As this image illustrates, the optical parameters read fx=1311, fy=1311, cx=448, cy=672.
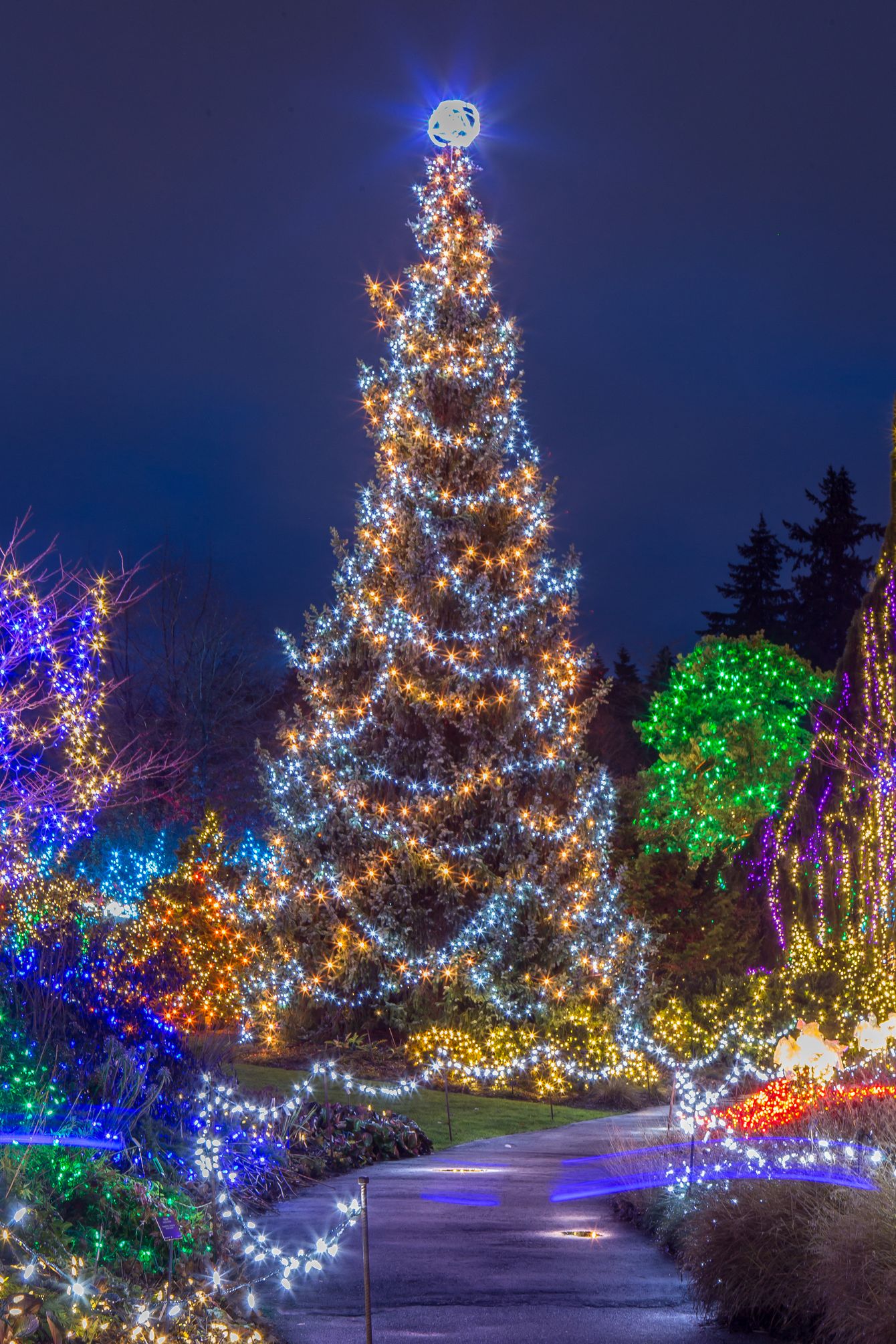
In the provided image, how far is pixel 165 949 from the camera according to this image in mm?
16109

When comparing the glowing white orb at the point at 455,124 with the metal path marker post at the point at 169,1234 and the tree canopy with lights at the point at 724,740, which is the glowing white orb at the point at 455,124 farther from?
the metal path marker post at the point at 169,1234

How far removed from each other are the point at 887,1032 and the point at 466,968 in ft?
21.7

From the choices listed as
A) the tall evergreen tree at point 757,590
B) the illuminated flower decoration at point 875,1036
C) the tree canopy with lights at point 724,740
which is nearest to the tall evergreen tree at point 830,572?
the tall evergreen tree at point 757,590

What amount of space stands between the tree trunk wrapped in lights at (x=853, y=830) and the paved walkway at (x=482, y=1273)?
9190 mm

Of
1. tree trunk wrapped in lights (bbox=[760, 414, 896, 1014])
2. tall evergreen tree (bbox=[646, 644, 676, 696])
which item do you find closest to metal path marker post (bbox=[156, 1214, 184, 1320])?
tree trunk wrapped in lights (bbox=[760, 414, 896, 1014])

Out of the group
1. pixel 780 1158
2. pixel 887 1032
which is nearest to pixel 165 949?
pixel 887 1032

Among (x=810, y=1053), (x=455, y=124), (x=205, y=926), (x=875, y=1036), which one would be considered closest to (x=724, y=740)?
(x=205, y=926)

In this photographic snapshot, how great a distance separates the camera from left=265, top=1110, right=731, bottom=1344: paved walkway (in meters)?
5.26

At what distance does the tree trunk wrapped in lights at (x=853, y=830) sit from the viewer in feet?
56.6

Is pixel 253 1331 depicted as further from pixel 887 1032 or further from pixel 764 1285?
pixel 887 1032

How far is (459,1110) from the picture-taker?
44.7ft

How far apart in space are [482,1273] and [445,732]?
1083cm

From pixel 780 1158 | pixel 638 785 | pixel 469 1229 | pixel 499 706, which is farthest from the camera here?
pixel 638 785

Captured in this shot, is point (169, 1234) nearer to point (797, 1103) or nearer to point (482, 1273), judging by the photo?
point (482, 1273)
